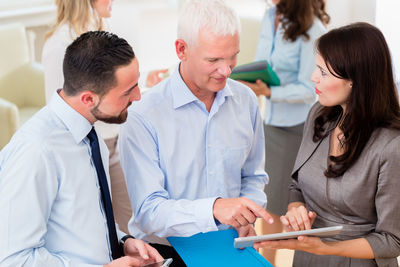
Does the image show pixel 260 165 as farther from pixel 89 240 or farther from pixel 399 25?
pixel 399 25

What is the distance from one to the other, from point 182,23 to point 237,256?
81cm

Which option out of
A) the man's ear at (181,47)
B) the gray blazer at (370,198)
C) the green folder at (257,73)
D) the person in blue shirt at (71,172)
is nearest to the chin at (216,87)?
the man's ear at (181,47)

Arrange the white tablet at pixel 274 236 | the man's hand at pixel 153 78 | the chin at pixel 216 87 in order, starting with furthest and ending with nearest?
1. the man's hand at pixel 153 78
2. the chin at pixel 216 87
3. the white tablet at pixel 274 236

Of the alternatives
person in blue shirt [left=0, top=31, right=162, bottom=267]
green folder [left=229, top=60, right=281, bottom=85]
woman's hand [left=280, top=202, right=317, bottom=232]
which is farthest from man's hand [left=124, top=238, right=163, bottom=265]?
green folder [left=229, top=60, right=281, bottom=85]

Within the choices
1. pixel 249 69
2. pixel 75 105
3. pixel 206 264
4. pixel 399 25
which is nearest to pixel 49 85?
pixel 249 69

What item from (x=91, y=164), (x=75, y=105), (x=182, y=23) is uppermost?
(x=182, y=23)

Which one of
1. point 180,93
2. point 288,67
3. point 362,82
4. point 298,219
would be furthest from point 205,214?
point 288,67

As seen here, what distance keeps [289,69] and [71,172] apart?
2047 mm

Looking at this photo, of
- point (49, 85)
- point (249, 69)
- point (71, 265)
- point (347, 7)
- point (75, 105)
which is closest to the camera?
point (71, 265)

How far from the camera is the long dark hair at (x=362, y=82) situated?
186cm

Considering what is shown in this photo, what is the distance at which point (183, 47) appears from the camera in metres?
1.91

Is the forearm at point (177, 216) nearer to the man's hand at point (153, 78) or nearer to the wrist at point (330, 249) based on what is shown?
the wrist at point (330, 249)

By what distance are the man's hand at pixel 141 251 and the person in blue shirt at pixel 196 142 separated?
0.35 feet

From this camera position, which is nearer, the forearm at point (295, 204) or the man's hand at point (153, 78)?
the forearm at point (295, 204)
